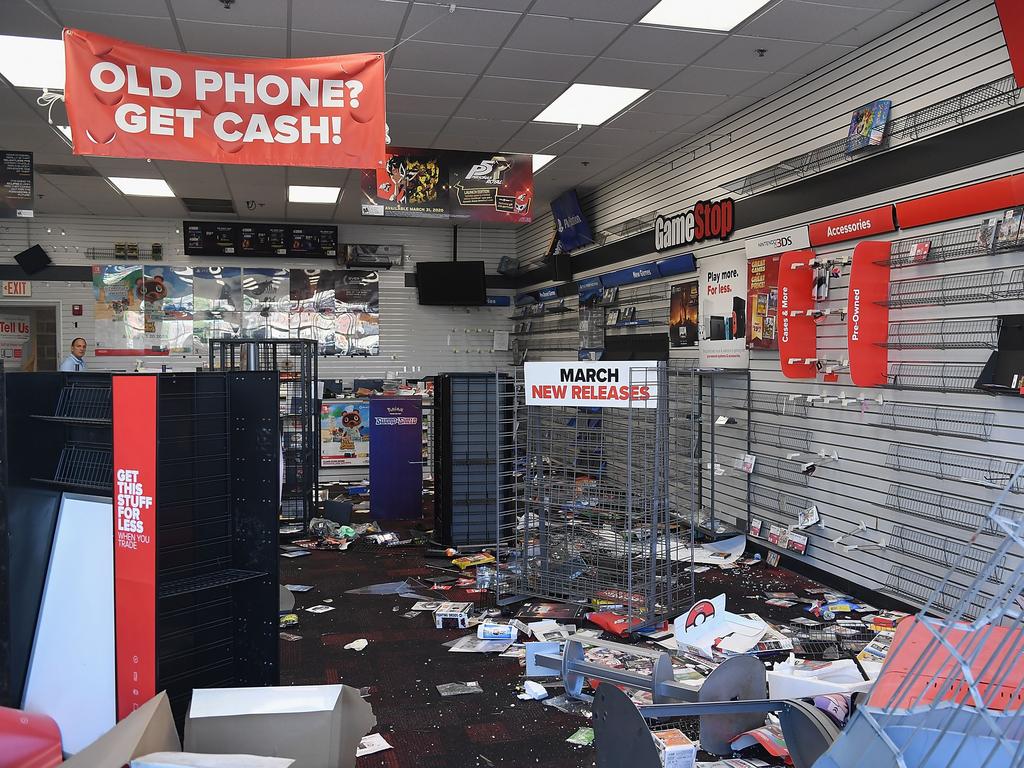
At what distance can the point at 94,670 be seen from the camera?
276 cm

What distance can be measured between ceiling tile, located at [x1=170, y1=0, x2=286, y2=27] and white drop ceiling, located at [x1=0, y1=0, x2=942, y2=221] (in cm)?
1

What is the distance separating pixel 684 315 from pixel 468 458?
2879mm

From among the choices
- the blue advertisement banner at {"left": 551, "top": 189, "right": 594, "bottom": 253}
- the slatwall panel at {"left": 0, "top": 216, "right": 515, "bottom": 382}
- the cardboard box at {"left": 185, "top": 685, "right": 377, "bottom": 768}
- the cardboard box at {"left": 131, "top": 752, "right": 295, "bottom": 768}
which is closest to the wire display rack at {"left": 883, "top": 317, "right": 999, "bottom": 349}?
the cardboard box at {"left": 185, "top": 685, "right": 377, "bottom": 768}

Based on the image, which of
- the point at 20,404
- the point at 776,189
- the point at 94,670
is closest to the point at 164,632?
the point at 94,670

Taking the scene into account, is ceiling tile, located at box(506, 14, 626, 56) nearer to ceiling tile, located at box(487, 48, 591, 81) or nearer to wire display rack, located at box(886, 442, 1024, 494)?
ceiling tile, located at box(487, 48, 591, 81)

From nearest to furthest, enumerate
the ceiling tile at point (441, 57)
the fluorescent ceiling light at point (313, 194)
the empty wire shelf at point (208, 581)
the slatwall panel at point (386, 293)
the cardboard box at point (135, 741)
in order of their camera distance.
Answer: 1. the cardboard box at point (135, 741)
2. the empty wire shelf at point (208, 581)
3. the ceiling tile at point (441, 57)
4. the fluorescent ceiling light at point (313, 194)
5. the slatwall panel at point (386, 293)

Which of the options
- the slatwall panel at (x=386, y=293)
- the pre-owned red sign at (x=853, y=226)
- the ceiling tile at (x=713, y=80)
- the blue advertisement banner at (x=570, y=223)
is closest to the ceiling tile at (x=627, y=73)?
the ceiling tile at (x=713, y=80)

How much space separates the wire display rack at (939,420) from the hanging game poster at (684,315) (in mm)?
2802

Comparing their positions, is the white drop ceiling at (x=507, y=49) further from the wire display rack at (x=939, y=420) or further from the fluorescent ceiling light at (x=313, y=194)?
the wire display rack at (x=939, y=420)

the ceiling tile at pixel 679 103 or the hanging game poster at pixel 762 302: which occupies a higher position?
the ceiling tile at pixel 679 103

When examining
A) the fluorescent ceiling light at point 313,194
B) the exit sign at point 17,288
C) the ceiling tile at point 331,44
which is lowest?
the exit sign at point 17,288

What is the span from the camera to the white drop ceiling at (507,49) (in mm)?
5004

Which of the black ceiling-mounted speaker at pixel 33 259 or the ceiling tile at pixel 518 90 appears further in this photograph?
the black ceiling-mounted speaker at pixel 33 259

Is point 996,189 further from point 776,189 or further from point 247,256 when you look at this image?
point 247,256
